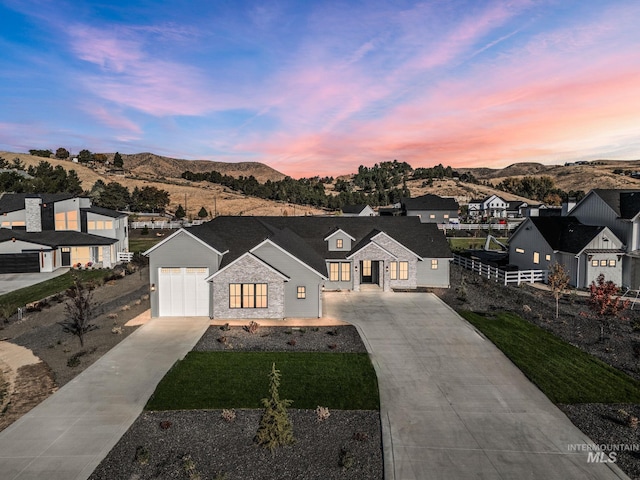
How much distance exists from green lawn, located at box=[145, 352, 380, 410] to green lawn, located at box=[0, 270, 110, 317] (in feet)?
53.2

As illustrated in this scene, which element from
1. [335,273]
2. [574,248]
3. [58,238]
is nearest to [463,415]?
[335,273]

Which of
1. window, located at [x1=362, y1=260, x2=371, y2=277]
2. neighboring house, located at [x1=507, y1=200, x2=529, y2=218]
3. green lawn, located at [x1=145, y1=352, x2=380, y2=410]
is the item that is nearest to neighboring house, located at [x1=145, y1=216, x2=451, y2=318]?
green lawn, located at [x1=145, y1=352, x2=380, y2=410]

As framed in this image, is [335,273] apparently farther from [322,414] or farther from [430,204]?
[430,204]

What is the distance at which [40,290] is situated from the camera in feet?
100

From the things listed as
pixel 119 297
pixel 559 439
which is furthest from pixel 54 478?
pixel 119 297

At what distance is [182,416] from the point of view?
12.5 metres

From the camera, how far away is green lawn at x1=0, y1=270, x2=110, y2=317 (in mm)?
26327

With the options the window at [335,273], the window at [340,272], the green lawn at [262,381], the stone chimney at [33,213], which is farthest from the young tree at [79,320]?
the stone chimney at [33,213]

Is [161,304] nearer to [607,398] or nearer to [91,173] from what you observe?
[607,398]

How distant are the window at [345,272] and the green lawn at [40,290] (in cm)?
2247

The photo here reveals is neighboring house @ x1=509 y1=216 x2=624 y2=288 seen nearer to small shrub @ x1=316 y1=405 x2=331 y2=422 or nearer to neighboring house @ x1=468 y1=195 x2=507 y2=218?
small shrub @ x1=316 y1=405 x2=331 y2=422

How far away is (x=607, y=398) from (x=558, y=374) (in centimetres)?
197

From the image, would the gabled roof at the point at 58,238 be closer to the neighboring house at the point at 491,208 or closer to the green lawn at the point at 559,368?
the green lawn at the point at 559,368

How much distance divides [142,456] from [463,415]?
388 inches
